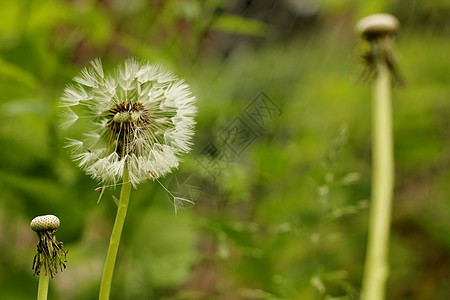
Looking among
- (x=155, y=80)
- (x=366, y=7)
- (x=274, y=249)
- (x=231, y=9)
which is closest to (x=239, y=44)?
(x=231, y=9)

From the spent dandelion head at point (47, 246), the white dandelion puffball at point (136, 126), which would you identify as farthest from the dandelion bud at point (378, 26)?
the spent dandelion head at point (47, 246)

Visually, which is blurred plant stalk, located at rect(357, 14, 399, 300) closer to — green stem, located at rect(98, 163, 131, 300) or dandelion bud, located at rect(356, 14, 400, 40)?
dandelion bud, located at rect(356, 14, 400, 40)

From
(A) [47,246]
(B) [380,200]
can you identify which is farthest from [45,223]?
(B) [380,200]

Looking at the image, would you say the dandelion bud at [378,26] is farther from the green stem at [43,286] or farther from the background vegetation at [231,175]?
the green stem at [43,286]

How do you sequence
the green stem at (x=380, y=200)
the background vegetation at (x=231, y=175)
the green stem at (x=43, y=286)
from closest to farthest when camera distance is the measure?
1. the green stem at (x=43, y=286)
2. the green stem at (x=380, y=200)
3. the background vegetation at (x=231, y=175)

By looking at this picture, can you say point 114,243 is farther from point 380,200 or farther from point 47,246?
point 380,200

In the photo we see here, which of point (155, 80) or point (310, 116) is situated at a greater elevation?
point (310, 116)

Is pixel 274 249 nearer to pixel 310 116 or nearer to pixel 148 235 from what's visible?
pixel 148 235
